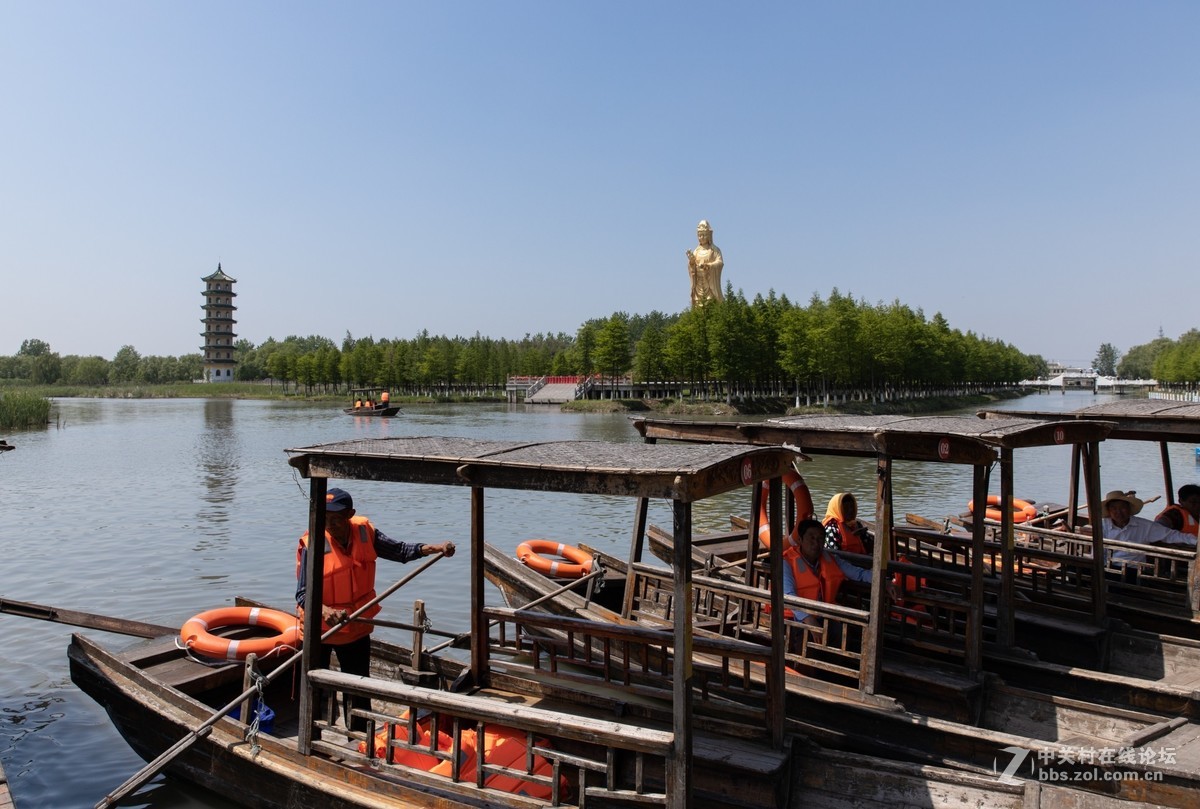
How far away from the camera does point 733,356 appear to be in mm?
63094

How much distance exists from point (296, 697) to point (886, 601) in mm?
5345

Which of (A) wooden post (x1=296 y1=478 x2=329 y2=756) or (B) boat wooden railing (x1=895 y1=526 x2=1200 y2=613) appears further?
(B) boat wooden railing (x1=895 y1=526 x2=1200 y2=613)

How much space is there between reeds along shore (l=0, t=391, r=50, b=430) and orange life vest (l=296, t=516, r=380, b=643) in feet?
142

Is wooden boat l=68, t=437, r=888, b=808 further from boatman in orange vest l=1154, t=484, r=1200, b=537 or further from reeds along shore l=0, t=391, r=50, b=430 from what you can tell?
reeds along shore l=0, t=391, r=50, b=430

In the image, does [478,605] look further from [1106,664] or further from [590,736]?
[1106,664]

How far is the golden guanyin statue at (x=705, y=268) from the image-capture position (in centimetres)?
7575

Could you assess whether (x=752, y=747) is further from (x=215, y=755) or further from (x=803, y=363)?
(x=803, y=363)

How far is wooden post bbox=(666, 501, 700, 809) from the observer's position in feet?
15.4

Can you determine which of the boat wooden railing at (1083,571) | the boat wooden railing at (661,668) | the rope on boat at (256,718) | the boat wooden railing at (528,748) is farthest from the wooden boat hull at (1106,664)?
the rope on boat at (256,718)

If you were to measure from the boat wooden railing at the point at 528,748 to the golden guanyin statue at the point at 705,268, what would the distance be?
231ft

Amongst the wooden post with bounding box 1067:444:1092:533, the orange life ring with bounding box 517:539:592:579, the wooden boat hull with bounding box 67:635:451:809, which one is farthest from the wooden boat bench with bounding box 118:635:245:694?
the wooden post with bounding box 1067:444:1092:533

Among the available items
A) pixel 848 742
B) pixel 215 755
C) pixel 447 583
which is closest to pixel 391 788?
pixel 215 755

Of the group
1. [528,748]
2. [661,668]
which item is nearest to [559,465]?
[528,748]

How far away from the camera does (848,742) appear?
6.44m
